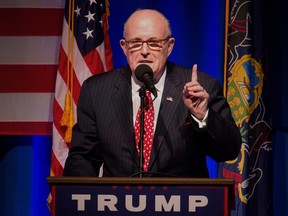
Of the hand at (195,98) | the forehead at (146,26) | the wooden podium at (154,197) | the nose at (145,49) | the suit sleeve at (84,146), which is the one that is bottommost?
the wooden podium at (154,197)

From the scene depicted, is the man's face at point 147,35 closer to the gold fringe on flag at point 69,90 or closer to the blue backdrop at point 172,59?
the gold fringe on flag at point 69,90

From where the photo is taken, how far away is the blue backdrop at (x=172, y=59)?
377cm

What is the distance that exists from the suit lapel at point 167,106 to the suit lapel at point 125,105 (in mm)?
95

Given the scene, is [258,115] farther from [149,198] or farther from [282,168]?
[149,198]

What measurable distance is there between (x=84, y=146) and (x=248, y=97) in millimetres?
1382

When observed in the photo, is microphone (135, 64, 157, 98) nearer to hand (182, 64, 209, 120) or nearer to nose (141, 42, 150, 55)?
hand (182, 64, 209, 120)

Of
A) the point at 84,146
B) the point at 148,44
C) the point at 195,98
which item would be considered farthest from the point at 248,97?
the point at 195,98

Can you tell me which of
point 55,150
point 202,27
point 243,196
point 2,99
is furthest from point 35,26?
point 243,196

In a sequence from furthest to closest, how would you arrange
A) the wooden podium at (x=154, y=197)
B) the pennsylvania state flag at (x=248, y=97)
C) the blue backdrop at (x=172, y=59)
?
the blue backdrop at (x=172, y=59)
the pennsylvania state flag at (x=248, y=97)
the wooden podium at (x=154, y=197)

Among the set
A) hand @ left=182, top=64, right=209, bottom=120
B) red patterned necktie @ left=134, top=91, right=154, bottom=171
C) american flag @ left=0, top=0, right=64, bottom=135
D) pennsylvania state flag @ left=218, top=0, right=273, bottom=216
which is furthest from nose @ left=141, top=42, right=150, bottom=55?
american flag @ left=0, top=0, right=64, bottom=135

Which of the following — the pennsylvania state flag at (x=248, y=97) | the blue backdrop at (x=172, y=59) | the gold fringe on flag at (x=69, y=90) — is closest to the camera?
the pennsylvania state flag at (x=248, y=97)

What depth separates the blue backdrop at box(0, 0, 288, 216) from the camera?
3768 mm

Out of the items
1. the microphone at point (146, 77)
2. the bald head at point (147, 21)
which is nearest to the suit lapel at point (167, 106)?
the bald head at point (147, 21)

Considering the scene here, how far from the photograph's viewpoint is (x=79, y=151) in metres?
2.30
